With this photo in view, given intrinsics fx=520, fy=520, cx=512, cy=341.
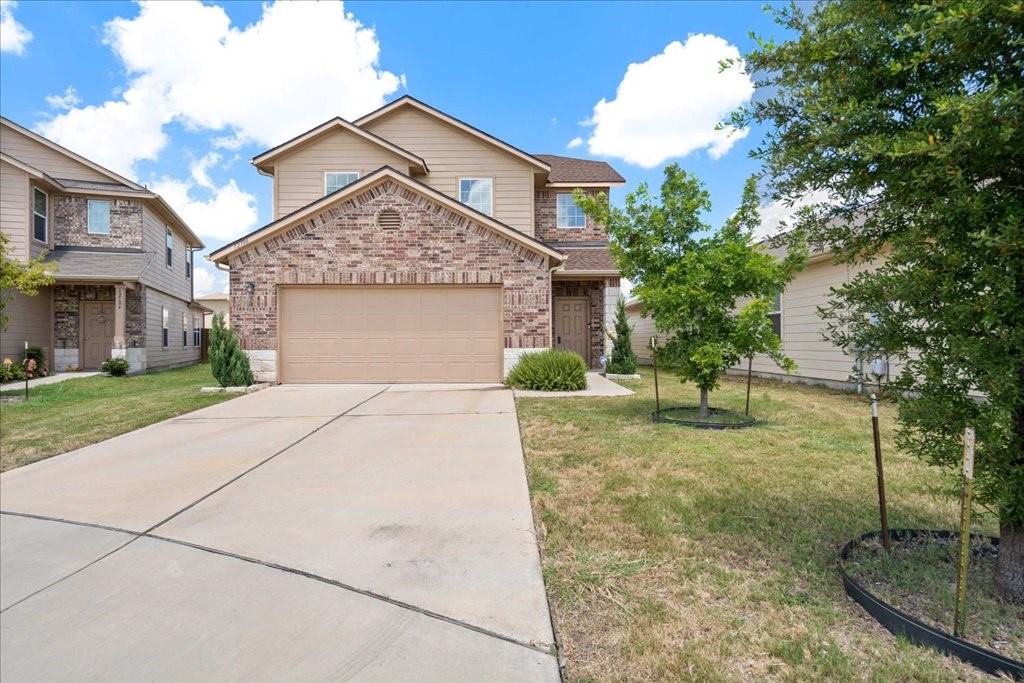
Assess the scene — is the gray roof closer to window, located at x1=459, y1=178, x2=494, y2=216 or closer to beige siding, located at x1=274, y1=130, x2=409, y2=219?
beige siding, located at x1=274, y1=130, x2=409, y2=219

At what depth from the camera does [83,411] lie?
32.0 ft

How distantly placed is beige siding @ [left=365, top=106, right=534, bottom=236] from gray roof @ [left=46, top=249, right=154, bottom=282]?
902 cm

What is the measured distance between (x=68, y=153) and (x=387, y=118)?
1143cm

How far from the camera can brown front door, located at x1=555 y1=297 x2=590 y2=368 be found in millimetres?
16734

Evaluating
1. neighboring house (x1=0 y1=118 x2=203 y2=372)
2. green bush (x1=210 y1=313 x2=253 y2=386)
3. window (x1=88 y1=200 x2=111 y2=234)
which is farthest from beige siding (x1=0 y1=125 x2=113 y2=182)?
green bush (x1=210 y1=313 x2=253 y2=386)

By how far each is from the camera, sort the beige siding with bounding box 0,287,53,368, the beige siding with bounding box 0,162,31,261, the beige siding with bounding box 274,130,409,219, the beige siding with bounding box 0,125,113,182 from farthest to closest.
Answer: the beige siding with bounding box 0,125,113,182, the beige siding with bounding box 0,162,31,261, the beige siding with bounding box 0,287,53,368, the beige siding with bounding box 274,130,409,219

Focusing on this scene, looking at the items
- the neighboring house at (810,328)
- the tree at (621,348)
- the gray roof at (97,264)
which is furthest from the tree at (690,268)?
the gray roof at (97,264)

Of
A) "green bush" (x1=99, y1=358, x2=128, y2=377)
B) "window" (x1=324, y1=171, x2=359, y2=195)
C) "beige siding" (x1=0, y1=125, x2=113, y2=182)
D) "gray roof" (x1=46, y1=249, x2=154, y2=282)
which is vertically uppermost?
"beige siding" (x1=0, y1=125, x2=113, y2=182)

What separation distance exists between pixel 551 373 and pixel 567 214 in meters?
7.87

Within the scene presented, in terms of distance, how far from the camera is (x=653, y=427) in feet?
24.7

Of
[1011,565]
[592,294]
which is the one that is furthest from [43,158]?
[1011,565]

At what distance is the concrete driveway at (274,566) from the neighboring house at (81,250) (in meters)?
13.4

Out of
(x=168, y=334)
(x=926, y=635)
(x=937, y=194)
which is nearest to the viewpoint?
(x=926, y=635)

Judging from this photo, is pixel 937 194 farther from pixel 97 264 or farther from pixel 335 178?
pixel 97 264
